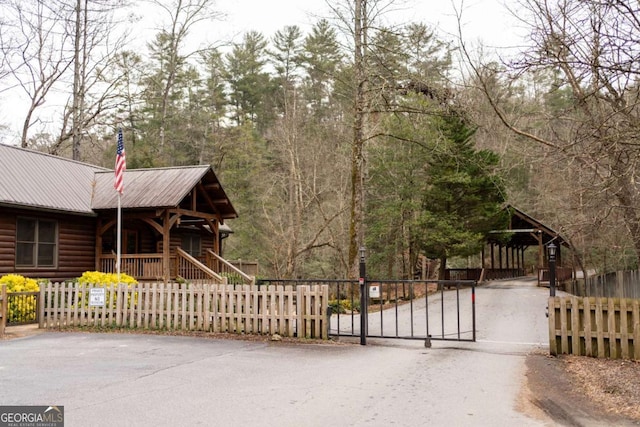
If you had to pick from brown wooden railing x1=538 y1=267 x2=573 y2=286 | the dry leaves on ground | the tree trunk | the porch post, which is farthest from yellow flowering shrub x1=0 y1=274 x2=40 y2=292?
brown wooden railing x1=538 y1=267 x2=573 y2=286

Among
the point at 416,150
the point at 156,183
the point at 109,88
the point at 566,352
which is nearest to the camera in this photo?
the point at 566,352

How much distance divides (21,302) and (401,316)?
1146 centimetres

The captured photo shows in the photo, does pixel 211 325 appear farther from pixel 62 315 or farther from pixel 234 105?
pixel 234 105

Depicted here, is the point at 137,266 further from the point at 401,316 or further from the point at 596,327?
the point at 596,327

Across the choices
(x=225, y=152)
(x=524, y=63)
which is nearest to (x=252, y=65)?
(x=225, y=152)

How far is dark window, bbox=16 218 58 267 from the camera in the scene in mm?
18062

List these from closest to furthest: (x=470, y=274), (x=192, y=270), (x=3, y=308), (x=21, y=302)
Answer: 1. (x=3, y=308)
2. (x=21, y=302)
3. (x=192, y=270)
4. (x=470, y=274)

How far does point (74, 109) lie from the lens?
3133cm

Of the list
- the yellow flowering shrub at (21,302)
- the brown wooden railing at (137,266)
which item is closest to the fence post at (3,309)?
the yellow flowering shrub at (21,302)

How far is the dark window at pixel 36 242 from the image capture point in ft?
59.3

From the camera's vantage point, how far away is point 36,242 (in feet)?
60.8

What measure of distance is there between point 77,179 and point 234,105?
93.6ft

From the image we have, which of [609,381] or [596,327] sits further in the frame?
[596,327]

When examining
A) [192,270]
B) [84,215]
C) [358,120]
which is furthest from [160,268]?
[358,120]
